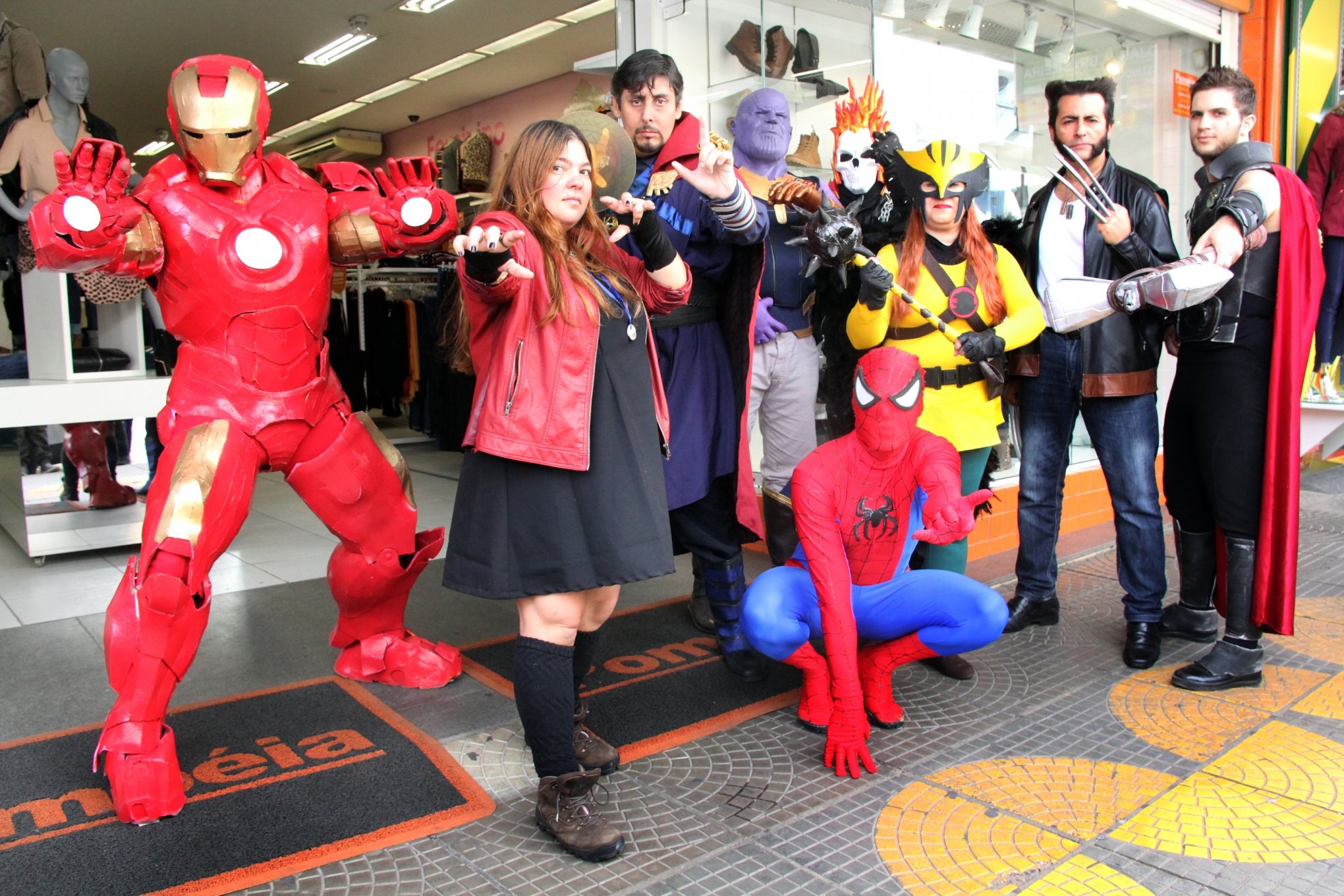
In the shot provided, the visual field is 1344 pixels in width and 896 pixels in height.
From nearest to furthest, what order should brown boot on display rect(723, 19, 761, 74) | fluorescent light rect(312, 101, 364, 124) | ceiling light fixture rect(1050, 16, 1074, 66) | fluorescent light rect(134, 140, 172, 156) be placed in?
brown boot on display rect(723, 19, 761, 74) < ceiling light fixture rect(1050, 16, 1074, 66) < fluorescent light rect(312, 101, 364, 124) < fluorescent light rect(134, 140, 172, 156)

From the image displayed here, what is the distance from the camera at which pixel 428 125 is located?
1238 cm

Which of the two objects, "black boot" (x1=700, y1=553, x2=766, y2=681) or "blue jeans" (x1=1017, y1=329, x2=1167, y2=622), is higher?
"blue jeans" (x1=1017, y1=329, x2=1167, y2=622)

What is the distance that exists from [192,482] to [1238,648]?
318cm

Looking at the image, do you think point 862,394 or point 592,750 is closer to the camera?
point 592,750

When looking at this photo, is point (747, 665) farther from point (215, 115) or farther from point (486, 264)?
point (215, 115)

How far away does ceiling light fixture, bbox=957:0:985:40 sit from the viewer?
5.36m

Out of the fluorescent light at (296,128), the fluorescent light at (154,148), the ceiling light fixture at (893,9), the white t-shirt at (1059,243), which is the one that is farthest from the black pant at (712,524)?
the fluorescent light at (154,148)

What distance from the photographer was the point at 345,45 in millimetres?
9312

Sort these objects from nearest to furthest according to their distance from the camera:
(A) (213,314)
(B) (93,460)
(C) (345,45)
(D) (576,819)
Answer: (D) (576,819) → (A) (213,314) → (B) (93,460) → (C) (345,45)

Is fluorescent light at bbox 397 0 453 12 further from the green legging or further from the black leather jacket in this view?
the green legging

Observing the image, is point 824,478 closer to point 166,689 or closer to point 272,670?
point 166,689

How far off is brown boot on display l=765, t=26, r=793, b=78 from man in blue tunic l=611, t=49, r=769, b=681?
1.59 metres

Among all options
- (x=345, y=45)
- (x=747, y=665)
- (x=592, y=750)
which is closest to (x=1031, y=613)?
(x=747, y=665)

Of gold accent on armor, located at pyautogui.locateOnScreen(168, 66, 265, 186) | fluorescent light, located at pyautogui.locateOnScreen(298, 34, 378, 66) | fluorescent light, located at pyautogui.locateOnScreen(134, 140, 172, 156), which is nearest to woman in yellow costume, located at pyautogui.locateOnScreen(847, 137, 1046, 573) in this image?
gold accent on armor, located at pyautogui.locateOnScreen(168, 66, 265, 186)
